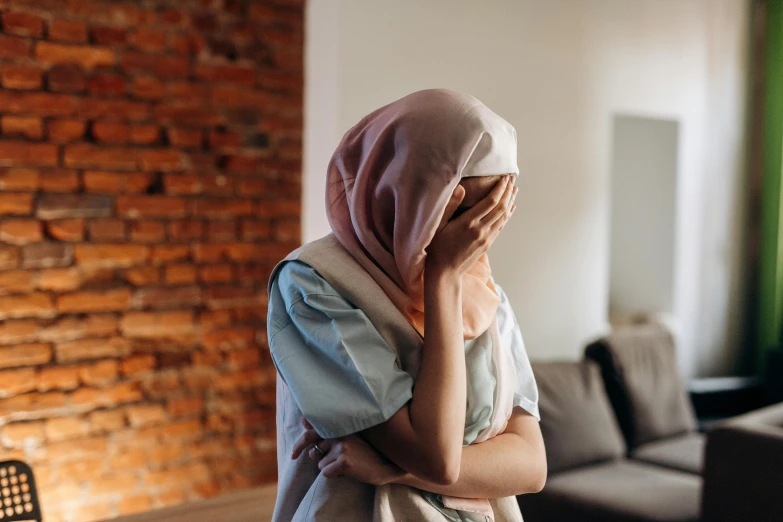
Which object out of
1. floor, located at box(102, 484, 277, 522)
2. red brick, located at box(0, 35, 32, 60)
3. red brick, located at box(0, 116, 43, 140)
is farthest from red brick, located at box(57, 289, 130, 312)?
floor, located at box(102, 484, 277, 522)

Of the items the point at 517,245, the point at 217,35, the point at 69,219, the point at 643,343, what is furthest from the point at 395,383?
the point at 643,343

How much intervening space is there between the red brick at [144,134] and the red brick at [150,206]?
196 millimetres

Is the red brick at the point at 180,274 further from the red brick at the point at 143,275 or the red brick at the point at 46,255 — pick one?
the red brick at the point at 46,255

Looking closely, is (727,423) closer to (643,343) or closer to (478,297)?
(643,343)

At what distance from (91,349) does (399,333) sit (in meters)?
1.77

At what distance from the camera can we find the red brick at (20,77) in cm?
230

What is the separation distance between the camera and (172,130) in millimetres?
2588

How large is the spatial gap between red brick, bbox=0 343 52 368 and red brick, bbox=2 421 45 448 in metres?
0.20

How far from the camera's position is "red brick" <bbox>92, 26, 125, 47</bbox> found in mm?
2428

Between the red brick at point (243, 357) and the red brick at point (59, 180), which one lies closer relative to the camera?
the red brick at point (59, 180)

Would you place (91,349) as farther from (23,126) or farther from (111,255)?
(23,126)

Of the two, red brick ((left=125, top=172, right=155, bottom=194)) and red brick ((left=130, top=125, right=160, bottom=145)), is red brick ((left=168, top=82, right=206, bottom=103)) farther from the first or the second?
red brick ((left=125, top=172, right=155, bottom=194))

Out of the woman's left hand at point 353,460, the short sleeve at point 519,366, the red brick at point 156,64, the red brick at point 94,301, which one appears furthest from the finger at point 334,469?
the red brick at point 156,64

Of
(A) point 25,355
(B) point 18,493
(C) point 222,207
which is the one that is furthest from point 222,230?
(B) point 18,493
